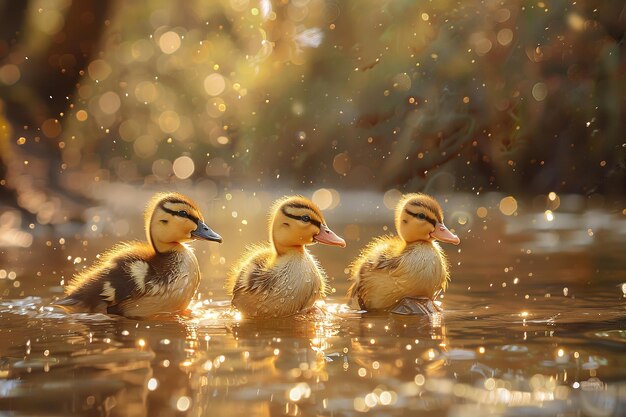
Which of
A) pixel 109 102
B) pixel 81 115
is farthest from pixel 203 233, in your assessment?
pixel 109 102

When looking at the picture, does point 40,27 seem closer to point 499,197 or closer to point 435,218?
point 435,218

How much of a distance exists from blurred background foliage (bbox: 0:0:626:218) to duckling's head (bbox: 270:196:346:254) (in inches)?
336

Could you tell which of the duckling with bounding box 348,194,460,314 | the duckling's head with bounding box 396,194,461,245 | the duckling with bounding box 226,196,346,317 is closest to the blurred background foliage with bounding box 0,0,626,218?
the duckling with bounding box 226,196,346,317

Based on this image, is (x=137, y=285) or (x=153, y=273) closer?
(x=137, y=285)

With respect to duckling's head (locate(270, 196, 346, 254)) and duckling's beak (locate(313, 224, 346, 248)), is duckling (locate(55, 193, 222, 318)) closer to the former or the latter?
duckling's head (locate(270, 196, 346, 254))

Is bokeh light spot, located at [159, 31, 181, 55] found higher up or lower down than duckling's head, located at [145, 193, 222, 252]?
higher up

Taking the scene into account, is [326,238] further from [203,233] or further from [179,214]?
[179,214]

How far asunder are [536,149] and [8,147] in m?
11.0

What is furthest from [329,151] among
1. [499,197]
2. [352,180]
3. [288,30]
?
[499,197]

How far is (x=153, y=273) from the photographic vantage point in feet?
22.1

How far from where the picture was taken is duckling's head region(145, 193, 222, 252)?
6969mm

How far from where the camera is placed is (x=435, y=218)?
7102 millimetres

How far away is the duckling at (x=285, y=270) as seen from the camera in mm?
6672

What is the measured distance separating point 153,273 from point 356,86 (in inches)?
657
